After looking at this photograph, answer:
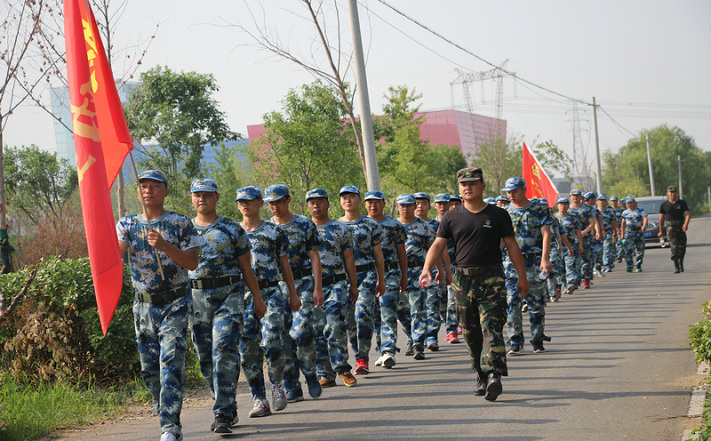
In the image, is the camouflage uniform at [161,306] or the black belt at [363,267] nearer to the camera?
the camouflage uniform at [161,306]

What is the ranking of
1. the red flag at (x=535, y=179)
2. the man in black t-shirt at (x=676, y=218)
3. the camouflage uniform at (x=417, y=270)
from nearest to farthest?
the camouflage uniform at (x=417, y=270)
the man in black t-shirt at (x=676, y=218)
the red flag at (x=535, y=179)

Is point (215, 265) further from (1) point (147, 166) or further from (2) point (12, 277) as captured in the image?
(1) point (147, 166)

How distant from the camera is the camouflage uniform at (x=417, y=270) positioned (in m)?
9.94

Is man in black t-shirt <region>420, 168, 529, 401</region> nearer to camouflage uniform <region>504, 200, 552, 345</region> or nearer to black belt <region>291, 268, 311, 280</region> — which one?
black belt <region>291, 268, 311, 280</region>

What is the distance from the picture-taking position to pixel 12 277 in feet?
28.2

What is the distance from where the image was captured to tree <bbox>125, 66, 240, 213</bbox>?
2198cm

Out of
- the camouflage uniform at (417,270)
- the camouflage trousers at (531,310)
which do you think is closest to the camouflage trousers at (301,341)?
the camouflage uniform at (417,270)

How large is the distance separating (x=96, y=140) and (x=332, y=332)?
11.4 feet

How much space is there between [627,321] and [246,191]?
7158 millimetres

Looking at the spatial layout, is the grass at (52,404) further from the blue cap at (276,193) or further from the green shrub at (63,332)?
the blue cap at (276,193)

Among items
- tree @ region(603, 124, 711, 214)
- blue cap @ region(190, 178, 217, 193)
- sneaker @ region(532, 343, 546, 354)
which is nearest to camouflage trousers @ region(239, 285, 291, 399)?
blue cap @ region(190, 178, 217, 193)

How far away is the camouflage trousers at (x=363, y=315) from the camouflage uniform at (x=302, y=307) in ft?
3.17

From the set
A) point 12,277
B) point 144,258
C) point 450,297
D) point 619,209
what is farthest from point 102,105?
point 619,209

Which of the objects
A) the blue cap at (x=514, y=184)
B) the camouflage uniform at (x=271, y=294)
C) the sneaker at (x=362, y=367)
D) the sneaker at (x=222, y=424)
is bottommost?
the sneaker at (x=362, y=367)
